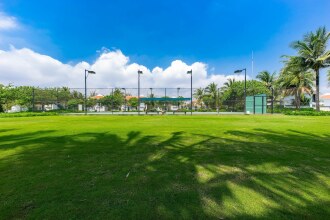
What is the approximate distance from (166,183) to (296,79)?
41969mm

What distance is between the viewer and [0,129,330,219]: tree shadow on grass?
2.73 m

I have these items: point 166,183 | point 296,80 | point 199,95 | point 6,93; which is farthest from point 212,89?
point 166,183

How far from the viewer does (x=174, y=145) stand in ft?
22.1

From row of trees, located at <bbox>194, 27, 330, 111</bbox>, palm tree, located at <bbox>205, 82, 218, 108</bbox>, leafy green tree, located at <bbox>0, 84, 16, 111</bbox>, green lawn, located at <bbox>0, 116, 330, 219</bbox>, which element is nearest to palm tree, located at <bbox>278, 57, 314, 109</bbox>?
row of trees, located at <bbox>194, 27, 330, 111</bbox>

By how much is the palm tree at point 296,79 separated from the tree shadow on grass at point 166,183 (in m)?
30.9

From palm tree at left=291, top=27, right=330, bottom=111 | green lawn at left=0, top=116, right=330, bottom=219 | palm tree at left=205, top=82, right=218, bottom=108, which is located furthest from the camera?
palm tree at left=205, top=82, right=218, bottom=108

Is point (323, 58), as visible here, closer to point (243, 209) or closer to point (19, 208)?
point (243, 209)

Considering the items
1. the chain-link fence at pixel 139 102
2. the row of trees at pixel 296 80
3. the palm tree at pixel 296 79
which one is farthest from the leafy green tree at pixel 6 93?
the palm tree at pixel 296 79

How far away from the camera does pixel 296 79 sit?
38.2 meters

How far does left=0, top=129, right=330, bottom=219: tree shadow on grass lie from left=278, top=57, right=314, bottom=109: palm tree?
30906 mm

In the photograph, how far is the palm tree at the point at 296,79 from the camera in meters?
32.3

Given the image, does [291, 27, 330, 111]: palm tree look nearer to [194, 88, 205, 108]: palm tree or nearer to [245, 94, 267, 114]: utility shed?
[245, 94, 267, 114]: utility shed

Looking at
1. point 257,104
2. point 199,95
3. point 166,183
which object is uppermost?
point 199,95

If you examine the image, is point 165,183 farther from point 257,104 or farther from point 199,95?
point 199,95
